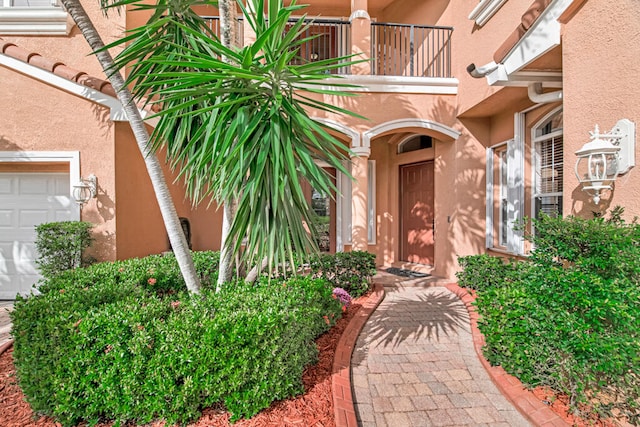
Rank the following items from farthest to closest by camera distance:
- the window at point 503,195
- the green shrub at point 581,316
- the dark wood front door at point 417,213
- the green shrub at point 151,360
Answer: the dark wood front door at point 417,213 → the window at point 503,195 → the green shrub at point 151,360 → the green shrub at point 581,316

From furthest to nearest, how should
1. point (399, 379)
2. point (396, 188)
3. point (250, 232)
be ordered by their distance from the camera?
point (396, 188) < point (399, 379) < point (250, 232)

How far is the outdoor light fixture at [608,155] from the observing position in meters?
2.74

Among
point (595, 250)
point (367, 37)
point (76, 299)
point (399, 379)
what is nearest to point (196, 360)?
point (76, 299)

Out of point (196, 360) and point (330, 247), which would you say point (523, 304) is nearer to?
point (196, 360)

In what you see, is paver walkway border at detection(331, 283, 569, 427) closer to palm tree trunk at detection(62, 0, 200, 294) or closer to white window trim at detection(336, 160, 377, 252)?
palm tree trunk at detection(62, 0, 200, 294)

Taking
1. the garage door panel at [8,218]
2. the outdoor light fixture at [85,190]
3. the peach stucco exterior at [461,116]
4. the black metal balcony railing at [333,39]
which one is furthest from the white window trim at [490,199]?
the garage door panel at [8,218]

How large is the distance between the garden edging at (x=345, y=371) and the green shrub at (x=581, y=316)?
1.65 m

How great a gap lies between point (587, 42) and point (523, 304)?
2.76 meters

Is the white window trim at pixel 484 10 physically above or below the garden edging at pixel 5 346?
above

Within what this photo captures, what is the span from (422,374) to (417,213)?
17.2 ft

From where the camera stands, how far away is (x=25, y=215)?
18.3 feet

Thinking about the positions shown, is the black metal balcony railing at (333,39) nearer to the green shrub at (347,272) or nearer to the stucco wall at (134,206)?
the green shrub at (347,272)

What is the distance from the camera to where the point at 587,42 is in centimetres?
311

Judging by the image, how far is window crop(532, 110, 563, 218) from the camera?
468 cm
